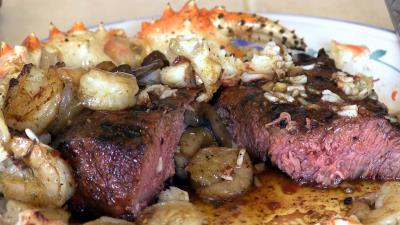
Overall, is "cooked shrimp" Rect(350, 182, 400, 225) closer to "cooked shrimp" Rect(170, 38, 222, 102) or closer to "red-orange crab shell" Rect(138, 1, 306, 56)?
"cooked shrimp" Rect(170, 38, 222, 102)

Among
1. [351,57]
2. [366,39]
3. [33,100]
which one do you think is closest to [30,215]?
[33,100]

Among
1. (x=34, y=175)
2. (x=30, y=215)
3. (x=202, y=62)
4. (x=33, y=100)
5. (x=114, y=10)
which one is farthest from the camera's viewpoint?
(x=114, y=10)

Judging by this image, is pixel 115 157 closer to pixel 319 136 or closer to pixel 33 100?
pixel 33 100

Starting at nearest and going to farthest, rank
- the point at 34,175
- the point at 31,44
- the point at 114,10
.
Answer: the point at 34,175, the point at 31,44, the point at 114,10

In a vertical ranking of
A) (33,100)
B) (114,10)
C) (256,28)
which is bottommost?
(114,10)

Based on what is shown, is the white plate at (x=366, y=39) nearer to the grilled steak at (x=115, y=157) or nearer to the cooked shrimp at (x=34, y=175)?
the grilled steak at (x=115, y=157)

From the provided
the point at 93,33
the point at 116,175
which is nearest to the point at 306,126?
the point at 116,175

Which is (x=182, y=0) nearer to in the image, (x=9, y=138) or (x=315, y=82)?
(x=315, y=82)
